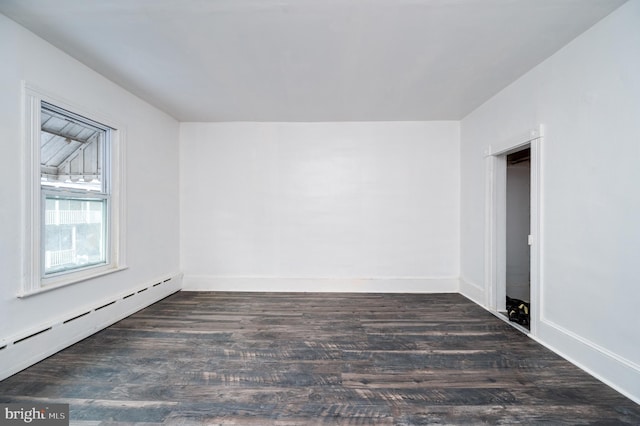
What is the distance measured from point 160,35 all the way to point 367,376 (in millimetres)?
3152

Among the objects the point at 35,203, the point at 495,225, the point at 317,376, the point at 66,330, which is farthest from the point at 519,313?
the point at 35,203

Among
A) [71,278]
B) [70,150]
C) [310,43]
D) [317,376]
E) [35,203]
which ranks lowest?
[317,376]

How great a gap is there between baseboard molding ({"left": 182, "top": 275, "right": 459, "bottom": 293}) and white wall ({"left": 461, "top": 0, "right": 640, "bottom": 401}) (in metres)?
1.53

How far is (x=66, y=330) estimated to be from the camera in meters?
2.27

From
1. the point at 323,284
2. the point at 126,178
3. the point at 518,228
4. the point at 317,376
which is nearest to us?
the point at 317,376

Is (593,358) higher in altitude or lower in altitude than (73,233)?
lower

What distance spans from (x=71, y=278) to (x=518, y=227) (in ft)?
20.5

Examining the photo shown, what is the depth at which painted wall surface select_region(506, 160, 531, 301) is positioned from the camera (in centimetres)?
436

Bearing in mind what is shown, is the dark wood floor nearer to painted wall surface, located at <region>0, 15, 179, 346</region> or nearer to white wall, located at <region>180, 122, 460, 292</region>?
painted wall surface, located at <region>0, 15, 179, 346</region>

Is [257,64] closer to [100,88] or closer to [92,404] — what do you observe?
[100,88]

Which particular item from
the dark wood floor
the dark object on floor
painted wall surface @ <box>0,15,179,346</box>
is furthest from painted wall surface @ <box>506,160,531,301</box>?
painted wall surface @ <box>0,15,179,346</box>

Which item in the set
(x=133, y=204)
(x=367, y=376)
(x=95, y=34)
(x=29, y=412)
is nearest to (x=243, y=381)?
(x=367, y=376)

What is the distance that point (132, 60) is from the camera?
234cm

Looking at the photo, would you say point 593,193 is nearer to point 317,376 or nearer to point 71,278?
point 317,376
